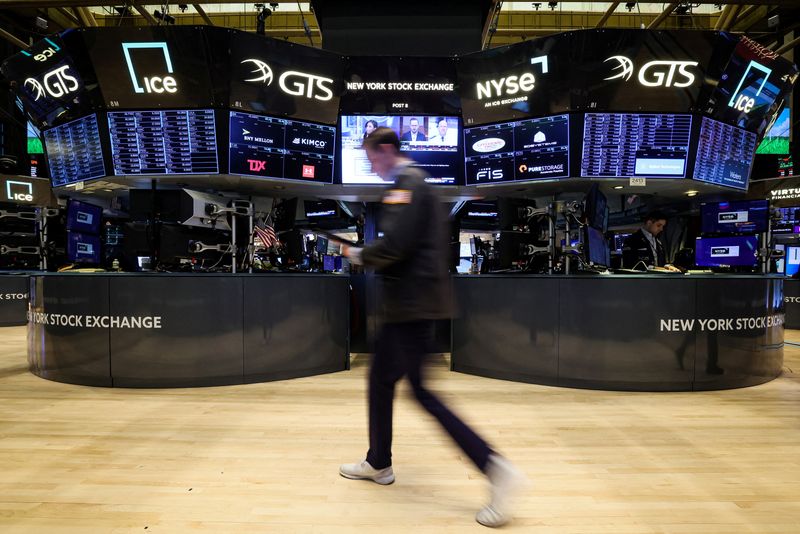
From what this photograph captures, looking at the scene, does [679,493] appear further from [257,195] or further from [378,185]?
[257,195]

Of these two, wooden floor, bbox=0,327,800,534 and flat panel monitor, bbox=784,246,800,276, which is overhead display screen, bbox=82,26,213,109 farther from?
flat panel monitor, bbox=784,246,800,276

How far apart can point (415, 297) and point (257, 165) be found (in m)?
3.54

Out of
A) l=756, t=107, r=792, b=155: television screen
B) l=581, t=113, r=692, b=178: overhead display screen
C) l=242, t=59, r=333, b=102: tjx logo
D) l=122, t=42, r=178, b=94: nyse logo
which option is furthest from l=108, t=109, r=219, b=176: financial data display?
l=756, t=107, r=792, b=155: television screen

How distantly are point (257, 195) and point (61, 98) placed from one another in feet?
7.25

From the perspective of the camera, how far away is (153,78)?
14.5 feet

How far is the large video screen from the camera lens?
522 cm

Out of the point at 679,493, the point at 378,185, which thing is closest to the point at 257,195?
the point at 378,185

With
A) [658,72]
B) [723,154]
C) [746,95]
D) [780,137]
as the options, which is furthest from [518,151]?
[780,137]

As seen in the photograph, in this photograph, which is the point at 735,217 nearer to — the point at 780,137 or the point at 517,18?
the point at 517,18

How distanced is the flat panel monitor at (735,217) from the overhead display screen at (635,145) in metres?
2.16

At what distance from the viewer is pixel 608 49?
4.42 metres

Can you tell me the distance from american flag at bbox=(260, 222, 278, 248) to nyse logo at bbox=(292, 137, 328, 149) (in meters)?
1.07

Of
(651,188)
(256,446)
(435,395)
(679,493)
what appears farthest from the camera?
(651,188)

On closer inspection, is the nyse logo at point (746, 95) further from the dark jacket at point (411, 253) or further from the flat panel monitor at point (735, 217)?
the dark jacket at point (411, 253)
